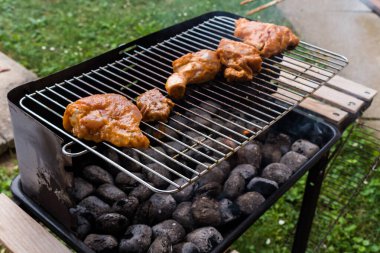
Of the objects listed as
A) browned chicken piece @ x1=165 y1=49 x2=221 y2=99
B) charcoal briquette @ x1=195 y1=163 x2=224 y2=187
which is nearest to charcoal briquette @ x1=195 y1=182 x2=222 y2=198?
charcoal briquette @ x1=195 y1=163 x2=224 y2=187

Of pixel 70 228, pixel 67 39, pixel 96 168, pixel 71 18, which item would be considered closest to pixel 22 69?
pixel 67 39

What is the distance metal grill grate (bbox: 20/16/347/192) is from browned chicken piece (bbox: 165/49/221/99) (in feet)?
0.27

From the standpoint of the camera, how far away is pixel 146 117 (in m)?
2.51

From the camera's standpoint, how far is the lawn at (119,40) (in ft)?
13.7

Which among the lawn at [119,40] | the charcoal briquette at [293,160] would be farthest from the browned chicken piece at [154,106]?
the lawn at [119,40]

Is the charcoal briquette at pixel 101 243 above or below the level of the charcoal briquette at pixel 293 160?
below

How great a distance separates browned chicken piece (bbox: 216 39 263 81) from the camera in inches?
115

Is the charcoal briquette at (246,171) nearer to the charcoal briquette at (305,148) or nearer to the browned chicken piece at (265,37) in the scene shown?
the charcoal briquette at (305,148)

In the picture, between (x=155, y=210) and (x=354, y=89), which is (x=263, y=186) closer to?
(x=155, y=210)

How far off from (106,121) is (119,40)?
4.77 m

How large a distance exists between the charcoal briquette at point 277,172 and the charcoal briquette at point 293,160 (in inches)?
3.5

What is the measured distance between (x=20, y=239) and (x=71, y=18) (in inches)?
216

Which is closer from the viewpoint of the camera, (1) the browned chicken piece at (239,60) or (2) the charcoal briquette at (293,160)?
(2) the charcoal briquette at (293,160)

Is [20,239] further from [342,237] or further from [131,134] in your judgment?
[342,237]
